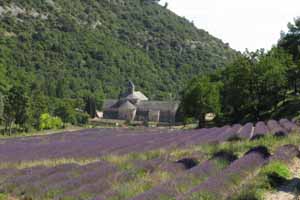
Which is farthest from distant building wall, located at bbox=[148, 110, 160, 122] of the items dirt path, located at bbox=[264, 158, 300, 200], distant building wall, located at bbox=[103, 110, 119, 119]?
dirt path, located at bbox=[264, 158, 300, 200]

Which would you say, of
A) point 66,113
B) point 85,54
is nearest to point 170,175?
point 66,113

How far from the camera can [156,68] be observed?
171 meters

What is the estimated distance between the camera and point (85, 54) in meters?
154

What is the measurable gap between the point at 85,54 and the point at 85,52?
4.77 ft

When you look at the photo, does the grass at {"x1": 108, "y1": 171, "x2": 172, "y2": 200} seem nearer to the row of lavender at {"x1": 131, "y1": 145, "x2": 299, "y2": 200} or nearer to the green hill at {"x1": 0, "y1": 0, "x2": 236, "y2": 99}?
the row of lavender at {"x1": 131, "y1": 145, "x2": 299, "y2": 200}

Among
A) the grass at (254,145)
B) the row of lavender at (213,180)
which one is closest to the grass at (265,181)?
the row of lavender at (213,180)

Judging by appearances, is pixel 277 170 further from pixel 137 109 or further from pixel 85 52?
pixel 85 52

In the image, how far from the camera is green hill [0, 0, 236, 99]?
451ft

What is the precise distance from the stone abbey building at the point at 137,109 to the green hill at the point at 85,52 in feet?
38.4

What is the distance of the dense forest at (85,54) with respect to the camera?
133m

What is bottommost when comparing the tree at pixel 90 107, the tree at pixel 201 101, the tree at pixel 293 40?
the tree at pixel 90 107

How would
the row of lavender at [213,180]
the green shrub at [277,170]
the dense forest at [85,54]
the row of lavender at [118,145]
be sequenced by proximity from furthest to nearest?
the dense forest at [85,54] → the row of lavender at [118,145] → the green shrub at [277,170] → the row of lavender at [213,180]

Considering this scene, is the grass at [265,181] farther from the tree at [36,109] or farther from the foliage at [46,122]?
the foliage at [46,122]

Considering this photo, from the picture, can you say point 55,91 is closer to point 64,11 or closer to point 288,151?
point 64,11
